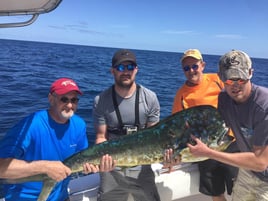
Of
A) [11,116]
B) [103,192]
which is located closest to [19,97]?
[11,116]

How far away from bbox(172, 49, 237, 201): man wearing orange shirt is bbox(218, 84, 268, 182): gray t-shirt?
569 mm

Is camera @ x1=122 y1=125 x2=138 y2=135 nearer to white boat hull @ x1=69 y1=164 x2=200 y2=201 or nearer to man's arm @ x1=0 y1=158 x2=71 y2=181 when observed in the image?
white boat hull @ x1=69 y1=164 x2=200 y2=201

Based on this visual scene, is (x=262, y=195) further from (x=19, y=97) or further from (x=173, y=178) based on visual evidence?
(x=19, y=97)

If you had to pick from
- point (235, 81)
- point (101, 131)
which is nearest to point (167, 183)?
point (101, 131)

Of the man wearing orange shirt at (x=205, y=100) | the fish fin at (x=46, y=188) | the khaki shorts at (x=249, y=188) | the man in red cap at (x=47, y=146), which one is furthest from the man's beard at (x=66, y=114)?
the khaki shorts at (x=249, y=188)

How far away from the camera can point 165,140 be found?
229cm

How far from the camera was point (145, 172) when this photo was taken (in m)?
2.72

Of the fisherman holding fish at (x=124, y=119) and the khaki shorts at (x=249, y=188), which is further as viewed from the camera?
the fisherman holding fish at (x=124, y=119)

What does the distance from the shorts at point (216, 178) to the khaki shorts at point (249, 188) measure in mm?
359

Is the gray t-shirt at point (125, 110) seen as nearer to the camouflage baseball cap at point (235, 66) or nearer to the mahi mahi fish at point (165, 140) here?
the mahi mahi fish at point (165, 140)

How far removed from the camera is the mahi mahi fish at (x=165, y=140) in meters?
2.25

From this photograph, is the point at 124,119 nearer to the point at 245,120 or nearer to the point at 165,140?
the point at 165,140

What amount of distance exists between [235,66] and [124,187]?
147cm

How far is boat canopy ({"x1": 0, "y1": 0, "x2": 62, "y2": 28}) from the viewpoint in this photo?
1553mm
